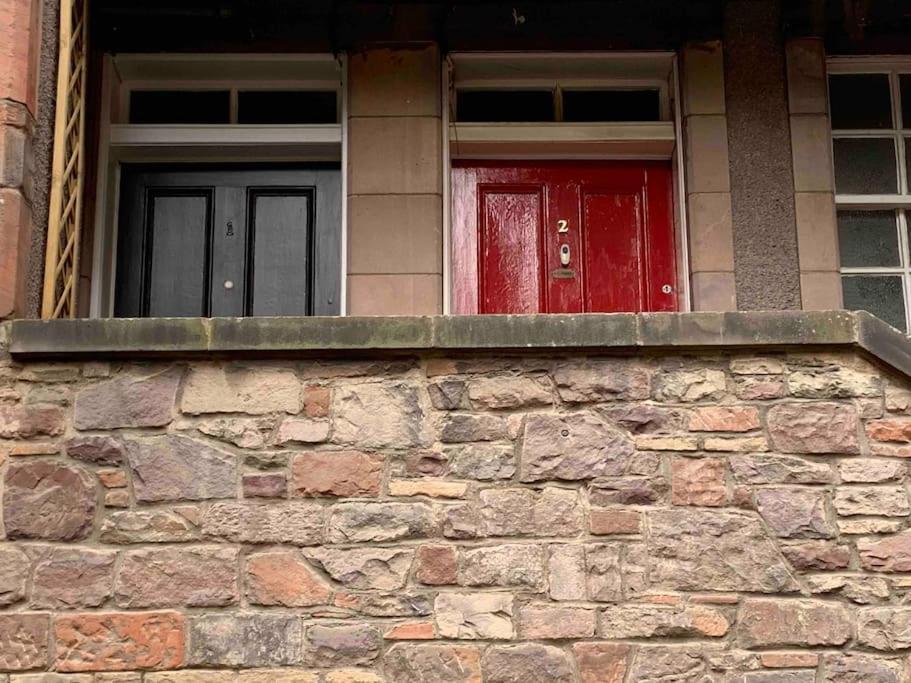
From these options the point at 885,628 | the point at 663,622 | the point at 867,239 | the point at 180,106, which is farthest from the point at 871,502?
the point at 180,106

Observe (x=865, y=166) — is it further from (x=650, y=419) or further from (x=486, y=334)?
(x=486, y=334)

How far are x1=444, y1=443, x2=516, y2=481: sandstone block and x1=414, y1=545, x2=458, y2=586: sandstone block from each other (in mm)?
295

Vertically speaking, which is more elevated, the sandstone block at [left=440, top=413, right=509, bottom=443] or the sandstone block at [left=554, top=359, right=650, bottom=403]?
the sandstone block at [left=554, top=359, right=650, bottom=403]

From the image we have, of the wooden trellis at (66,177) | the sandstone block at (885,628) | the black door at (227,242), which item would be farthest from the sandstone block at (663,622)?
the black door at (227,242)

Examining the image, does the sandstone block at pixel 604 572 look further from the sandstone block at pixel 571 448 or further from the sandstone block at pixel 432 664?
the sandstone block at pixel 432 664

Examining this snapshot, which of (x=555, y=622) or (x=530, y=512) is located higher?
(x=530, y=512)

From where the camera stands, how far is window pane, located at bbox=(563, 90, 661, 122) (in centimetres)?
635

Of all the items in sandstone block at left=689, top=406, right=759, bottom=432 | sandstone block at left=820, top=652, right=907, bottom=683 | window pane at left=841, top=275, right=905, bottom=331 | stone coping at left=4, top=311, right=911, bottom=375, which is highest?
window pane at left=841, top=275, right=905, bottom=331

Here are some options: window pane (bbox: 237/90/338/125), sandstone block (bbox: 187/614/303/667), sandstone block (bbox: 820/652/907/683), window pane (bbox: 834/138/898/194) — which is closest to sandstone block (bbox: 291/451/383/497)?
sandstone block (bbox: 187/614/303/667)

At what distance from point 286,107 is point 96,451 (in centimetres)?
292

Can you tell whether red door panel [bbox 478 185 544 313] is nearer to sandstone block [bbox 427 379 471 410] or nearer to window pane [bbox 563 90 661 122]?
window pane [bbox 563 90 661 122]

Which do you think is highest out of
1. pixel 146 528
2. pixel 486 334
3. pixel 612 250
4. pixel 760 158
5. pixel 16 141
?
pixel 760 158

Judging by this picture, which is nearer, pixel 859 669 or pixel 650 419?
pixel 859 669

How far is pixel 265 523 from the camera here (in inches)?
161
